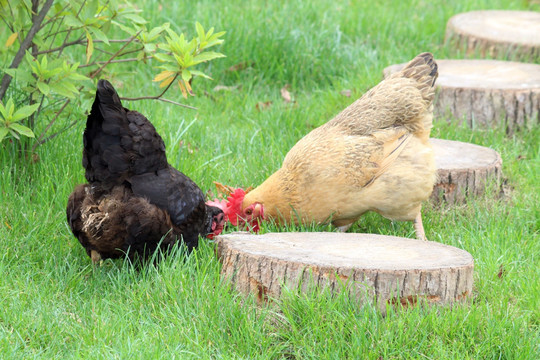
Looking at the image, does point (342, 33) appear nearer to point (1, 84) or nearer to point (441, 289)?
point (1, 84)

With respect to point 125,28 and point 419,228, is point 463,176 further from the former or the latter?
point 125,28

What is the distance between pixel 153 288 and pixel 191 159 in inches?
64.4

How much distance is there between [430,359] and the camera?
10.6 ft

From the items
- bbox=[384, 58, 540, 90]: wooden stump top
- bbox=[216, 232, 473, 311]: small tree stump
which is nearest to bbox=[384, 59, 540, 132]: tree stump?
bbox=[384, 58, 540, 90]: wooden stump top

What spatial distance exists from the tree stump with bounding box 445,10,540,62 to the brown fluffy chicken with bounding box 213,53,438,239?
10.1 ft

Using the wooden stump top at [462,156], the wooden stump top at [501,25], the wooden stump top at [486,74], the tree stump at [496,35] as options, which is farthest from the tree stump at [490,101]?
the wooden stump top at [501,25]

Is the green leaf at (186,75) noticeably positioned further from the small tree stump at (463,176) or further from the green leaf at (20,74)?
the small tree stump at (463,176)

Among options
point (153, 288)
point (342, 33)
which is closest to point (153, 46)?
point (153, 288)

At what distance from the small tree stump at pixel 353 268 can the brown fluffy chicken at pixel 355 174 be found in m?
0.54

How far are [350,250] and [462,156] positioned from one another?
77.8 inches

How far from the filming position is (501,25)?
25.6 feet

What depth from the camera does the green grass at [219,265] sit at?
332 cm

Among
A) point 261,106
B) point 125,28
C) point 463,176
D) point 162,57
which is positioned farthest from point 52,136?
point 463,176

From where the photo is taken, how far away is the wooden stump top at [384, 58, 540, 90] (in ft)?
20.1
